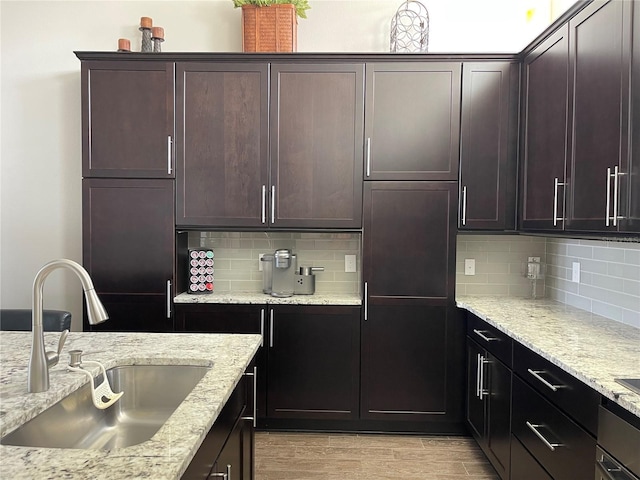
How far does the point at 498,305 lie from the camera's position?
293 cm

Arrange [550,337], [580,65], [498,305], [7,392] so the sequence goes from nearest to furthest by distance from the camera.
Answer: [7,392] < [550,337] < [580,65] < [498,305]

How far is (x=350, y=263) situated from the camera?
3418 millimetres

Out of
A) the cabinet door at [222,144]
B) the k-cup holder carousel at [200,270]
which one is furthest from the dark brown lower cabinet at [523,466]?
the k-cup holder carousel at [200,270]

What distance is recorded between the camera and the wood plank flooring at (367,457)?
2.62 meters

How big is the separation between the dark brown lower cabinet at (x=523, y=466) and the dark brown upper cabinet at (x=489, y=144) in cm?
133

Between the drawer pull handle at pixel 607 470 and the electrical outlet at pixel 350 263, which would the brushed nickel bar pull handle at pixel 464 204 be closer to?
the electrical outlet at pixel 350 263

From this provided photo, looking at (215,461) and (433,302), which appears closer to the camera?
(215,461)

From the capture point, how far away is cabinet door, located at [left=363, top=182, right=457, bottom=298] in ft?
9.94

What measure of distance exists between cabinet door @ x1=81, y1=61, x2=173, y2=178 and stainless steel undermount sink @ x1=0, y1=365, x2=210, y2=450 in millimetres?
1684

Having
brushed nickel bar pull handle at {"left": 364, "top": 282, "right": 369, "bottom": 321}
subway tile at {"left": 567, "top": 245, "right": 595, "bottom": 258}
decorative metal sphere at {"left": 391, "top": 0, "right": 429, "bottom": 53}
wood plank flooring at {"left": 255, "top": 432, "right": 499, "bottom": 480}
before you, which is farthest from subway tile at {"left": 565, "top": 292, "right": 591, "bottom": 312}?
decorative metal sphere at {"left": 391, "top": 0, "right": 429, "bottom": 53}

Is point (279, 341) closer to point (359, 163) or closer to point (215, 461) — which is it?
point (359, 163)

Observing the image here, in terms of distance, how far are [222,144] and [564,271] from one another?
2.32m

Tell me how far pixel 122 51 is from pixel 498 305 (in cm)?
285

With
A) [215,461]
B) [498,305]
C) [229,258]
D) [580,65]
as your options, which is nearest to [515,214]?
[498,305]
